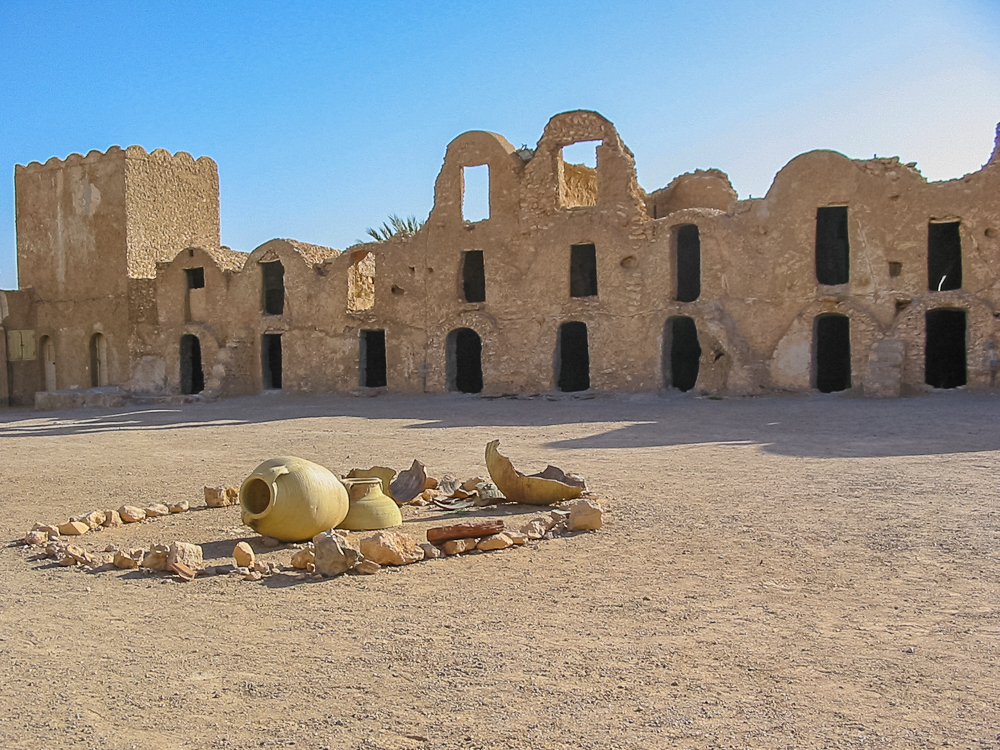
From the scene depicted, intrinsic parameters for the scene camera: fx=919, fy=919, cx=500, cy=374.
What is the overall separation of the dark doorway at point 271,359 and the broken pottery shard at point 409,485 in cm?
1510

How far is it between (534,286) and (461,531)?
1412 cm

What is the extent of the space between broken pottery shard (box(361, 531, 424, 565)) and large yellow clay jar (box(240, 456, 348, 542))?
711mm

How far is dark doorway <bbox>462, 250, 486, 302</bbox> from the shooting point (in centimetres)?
2177

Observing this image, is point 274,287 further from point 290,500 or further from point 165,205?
point 290,500

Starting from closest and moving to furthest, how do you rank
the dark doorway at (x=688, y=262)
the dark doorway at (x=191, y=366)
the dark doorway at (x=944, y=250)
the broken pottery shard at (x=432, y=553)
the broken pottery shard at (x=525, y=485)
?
the broken pottery shard at (x=432, y=553) → the broken pottery shard at (x=525, y=485) → the dark doorway at (x=944, y=250) → the dark doorway at (x=688, y=262) → the dark doorway at (x=191, y=366)

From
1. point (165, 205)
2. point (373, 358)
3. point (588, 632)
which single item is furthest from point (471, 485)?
point (165, 205)

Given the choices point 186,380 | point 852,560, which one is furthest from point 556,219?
point 852,560

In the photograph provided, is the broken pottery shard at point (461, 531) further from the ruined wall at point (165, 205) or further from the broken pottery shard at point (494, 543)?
the ruined wall at point (165, 205)

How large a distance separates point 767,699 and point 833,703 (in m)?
0.23

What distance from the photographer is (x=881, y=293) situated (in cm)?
1686

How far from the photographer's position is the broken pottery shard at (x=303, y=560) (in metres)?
5.40

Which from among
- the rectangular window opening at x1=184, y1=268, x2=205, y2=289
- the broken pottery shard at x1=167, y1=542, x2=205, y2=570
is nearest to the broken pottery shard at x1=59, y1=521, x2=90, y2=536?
the broken pottery shard at x1=167, y1=542, x2=205, y2=570

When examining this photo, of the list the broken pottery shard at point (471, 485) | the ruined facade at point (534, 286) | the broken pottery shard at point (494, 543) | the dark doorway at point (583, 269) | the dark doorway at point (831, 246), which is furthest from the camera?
the dark doorway at point (583, 269)

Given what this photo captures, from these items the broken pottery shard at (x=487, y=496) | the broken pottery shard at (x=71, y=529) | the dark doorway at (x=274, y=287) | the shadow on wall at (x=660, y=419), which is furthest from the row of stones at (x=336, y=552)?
the dark doorway at (x=274, y=287)
